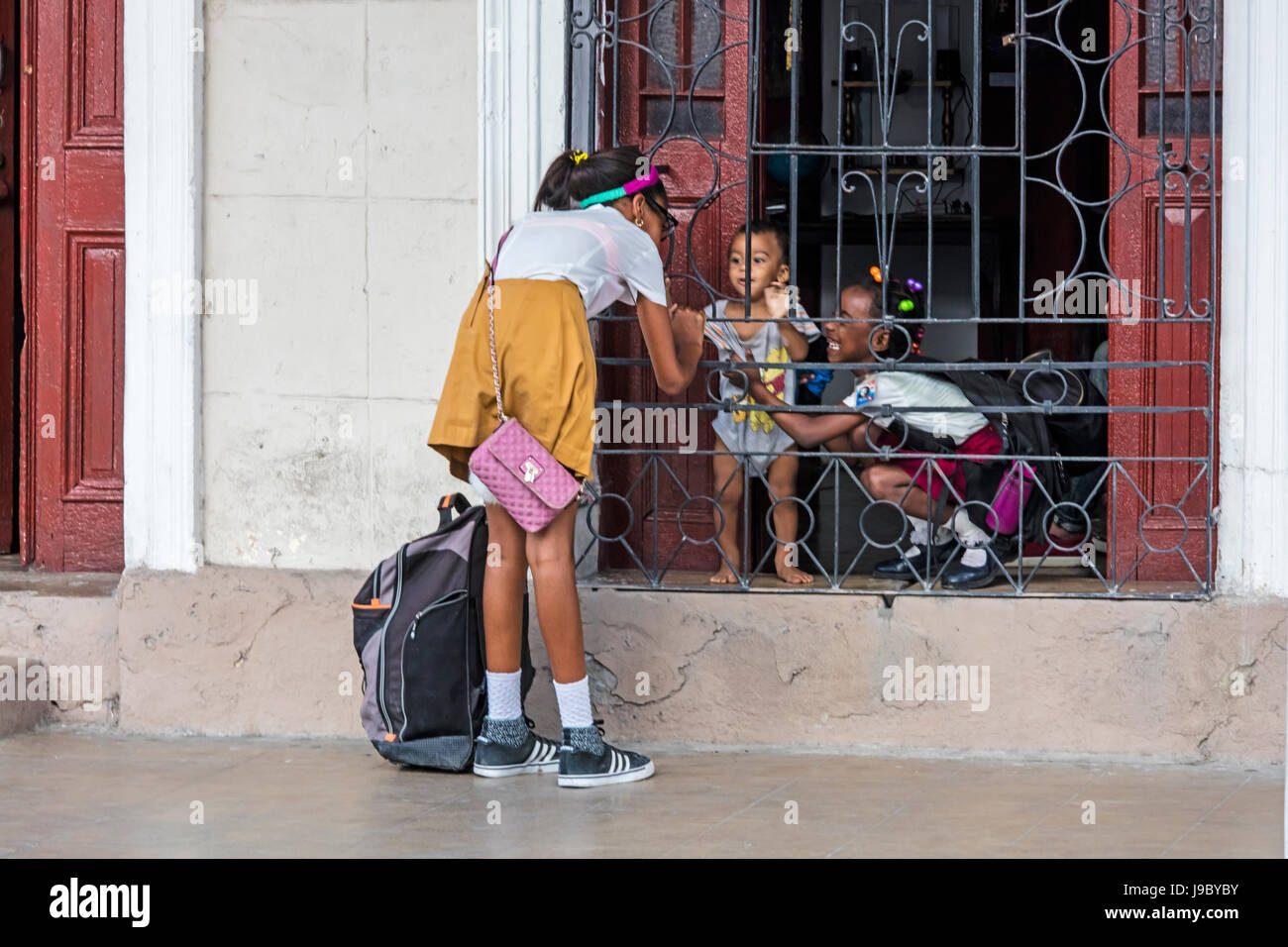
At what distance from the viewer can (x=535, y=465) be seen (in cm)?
434

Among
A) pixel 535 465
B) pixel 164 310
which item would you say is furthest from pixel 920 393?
pixel 164 310

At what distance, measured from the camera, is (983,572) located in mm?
5035

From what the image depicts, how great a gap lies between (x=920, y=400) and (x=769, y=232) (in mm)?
739

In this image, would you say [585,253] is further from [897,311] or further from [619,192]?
[897,311]

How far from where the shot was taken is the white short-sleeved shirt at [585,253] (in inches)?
174

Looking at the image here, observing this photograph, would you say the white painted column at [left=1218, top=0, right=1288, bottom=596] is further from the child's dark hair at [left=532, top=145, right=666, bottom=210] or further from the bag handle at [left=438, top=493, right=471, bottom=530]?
the bag handle at [left=438, top=493, right=471, bottom=530]

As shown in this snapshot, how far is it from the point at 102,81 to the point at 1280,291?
12.9 ft

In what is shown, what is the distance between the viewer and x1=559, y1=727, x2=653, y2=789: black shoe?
4.43 meters

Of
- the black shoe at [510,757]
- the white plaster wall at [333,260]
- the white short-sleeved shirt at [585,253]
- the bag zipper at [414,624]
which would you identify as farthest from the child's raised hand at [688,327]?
the black shoe at [510,757]

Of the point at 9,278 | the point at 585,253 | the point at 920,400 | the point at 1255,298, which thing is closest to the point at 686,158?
the point at 585,253

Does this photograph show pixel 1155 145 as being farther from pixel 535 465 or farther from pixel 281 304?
pixel 281 304

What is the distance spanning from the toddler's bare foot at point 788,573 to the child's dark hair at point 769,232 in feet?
3.15

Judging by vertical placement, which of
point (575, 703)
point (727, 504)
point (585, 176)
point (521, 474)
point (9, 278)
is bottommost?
point (575, 703)

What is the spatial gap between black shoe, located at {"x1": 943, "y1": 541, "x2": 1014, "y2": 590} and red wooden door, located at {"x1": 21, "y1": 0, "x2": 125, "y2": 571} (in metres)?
2.86
